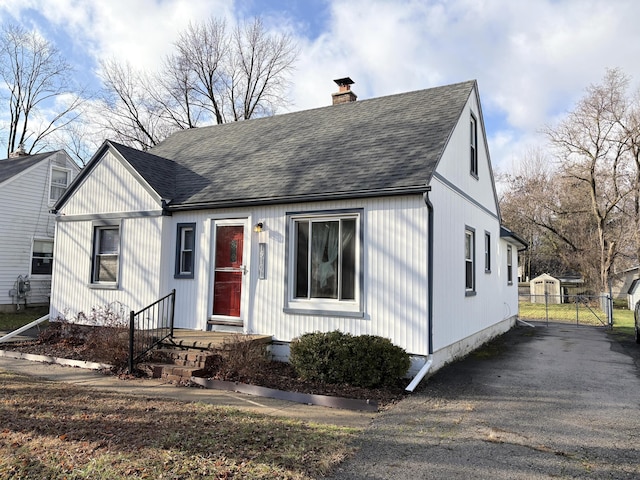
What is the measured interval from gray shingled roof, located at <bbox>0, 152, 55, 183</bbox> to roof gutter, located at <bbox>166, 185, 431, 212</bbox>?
40.0ft

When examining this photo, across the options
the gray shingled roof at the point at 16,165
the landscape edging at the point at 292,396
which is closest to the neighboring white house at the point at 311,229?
the landscape edging at the point at 292,396

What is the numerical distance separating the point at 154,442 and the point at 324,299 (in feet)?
14.9

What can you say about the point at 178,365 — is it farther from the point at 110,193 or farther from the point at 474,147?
the point at 474,147

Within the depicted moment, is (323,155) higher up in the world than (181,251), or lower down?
higher up

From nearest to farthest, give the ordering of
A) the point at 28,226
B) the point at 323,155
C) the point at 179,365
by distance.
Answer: the point at 179,365 → the point at 323,155 → the point at 28,226

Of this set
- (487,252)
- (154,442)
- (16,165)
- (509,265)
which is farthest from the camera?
(16,165)

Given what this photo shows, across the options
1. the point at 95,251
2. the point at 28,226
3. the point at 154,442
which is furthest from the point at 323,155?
the point at 28,226

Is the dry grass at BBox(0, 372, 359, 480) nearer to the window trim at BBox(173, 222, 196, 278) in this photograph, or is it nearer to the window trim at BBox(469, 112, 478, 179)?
the window trim at BBox(173, 222, 196, 278)

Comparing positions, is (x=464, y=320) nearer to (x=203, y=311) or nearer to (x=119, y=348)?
(x=203, y=311)

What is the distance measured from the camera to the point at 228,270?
984 cm

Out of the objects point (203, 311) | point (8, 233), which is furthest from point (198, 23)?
point (203, 311)

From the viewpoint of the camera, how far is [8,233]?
17.7 metres

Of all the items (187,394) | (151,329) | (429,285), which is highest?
(429,285)

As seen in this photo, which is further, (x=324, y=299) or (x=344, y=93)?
(x=344, y=93)
